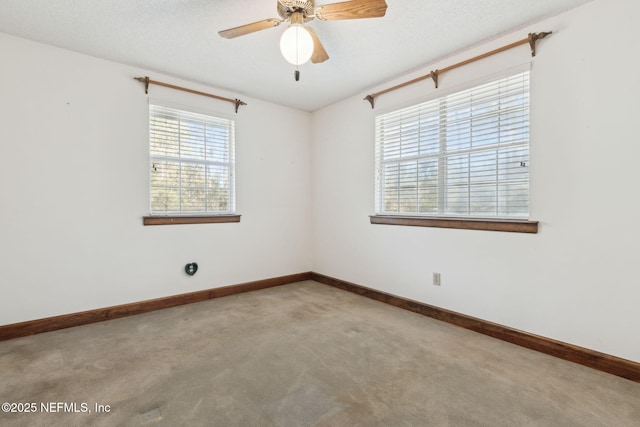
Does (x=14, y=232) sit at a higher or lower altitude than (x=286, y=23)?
lower

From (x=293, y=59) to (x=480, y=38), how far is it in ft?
5.74

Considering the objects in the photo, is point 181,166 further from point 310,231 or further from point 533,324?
point 533,324

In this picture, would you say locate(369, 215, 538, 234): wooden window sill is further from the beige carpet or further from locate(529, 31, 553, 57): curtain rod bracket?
locate(529, 31, 553, 57): curtain rod bracket

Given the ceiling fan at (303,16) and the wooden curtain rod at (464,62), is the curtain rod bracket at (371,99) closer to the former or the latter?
the wooden curtain rod at (464,62)

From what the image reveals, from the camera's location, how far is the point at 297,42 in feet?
6.21

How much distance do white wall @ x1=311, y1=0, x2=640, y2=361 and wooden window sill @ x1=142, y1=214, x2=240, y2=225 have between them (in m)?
2.40

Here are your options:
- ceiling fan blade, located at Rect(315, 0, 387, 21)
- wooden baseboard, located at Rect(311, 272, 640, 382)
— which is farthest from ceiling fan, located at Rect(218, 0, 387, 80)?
wooden baseboard, located at Rect(311, 272, 640, 382)

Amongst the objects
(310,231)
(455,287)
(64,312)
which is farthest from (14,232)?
(455,287)

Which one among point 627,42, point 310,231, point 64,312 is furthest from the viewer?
point 310,231

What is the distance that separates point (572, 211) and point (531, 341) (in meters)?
1.06

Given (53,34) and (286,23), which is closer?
(286,23)

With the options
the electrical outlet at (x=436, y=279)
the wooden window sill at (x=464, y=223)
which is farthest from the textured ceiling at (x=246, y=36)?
the electrical outlet at (x=436, y=279)

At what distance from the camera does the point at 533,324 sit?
7.86 ft

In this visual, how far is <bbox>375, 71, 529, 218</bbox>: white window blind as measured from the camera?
2512mm
